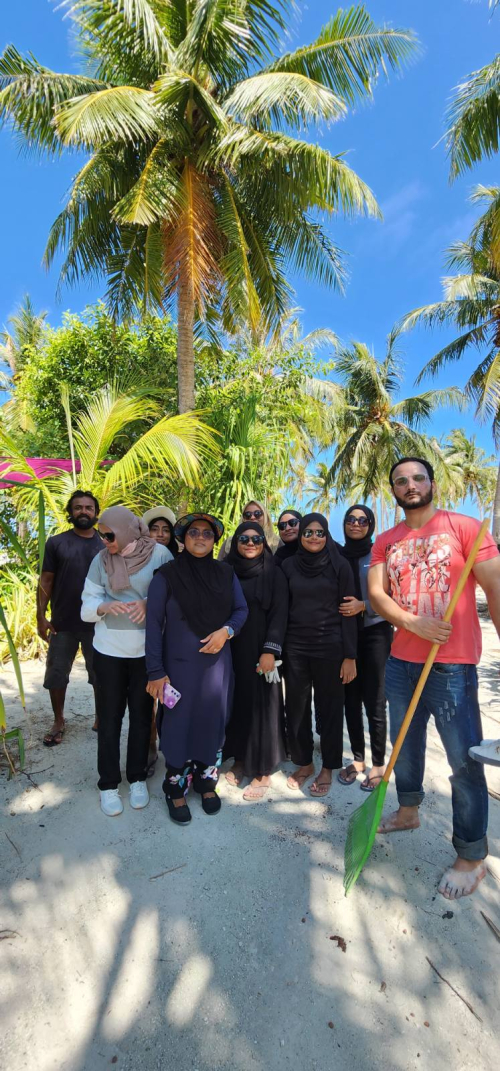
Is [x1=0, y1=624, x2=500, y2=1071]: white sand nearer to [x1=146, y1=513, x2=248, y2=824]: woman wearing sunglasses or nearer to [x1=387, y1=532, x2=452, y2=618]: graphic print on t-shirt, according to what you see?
[x1=146, y1=513, x2=248, y2=824]: woman wearing sunglasses

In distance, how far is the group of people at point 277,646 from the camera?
2.26m

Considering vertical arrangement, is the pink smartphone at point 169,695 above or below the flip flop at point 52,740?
above

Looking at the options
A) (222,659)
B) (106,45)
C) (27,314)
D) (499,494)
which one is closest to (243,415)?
(222,659)

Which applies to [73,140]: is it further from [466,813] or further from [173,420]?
[466,813]

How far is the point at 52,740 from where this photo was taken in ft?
12.2

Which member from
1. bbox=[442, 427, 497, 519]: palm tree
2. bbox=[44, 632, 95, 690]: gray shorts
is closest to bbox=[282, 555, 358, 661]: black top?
bbox=[44, 632, 95, 690]: gray shorts

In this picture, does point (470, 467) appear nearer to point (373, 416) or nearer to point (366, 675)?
point (373, 416)

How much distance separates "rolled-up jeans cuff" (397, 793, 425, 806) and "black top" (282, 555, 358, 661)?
0.79 meters

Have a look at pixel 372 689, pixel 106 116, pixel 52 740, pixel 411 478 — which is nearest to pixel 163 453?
pixel 52 740

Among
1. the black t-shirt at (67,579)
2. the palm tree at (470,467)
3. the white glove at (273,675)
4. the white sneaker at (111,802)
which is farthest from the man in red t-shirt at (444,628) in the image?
the palm tree at (470,467)

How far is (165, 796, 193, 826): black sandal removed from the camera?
273cm

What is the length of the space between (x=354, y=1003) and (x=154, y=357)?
32.4ft

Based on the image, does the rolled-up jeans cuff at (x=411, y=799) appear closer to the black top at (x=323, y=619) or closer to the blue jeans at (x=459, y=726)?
the blue jeans at (x=459, y=726)

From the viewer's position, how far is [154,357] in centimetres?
975
